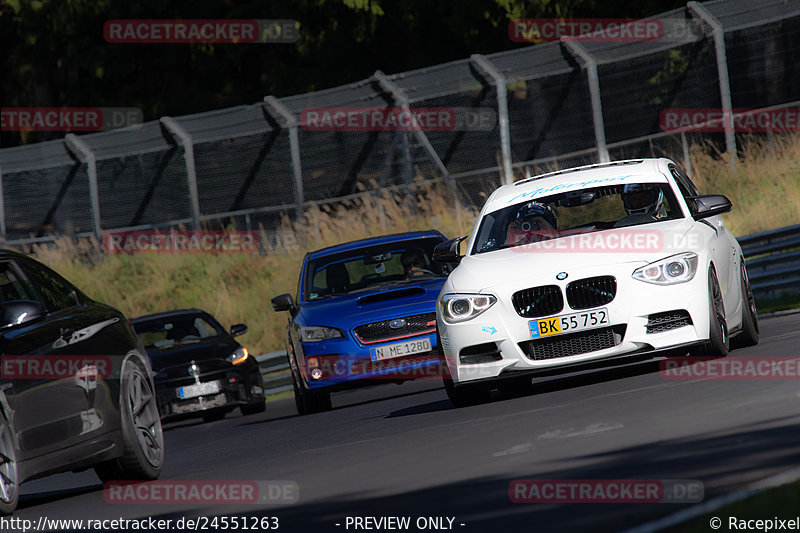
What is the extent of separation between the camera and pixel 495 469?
759 cm

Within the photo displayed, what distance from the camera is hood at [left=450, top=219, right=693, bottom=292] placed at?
1069cm

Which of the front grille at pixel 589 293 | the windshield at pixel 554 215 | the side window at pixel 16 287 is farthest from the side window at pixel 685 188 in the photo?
the side window at pixel 16 287

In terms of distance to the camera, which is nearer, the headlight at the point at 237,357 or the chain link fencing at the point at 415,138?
the headlight at the point at 237,357

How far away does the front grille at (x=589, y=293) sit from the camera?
10547mm

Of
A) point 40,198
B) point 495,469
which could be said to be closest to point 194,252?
point 40,198

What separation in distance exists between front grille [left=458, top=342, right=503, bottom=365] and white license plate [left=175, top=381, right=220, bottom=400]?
23.7ft

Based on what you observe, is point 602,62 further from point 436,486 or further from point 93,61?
point 93,61

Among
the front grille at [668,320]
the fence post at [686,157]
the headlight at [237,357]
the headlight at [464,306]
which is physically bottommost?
the headlight at [237,357]

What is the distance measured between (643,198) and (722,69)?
488 inches

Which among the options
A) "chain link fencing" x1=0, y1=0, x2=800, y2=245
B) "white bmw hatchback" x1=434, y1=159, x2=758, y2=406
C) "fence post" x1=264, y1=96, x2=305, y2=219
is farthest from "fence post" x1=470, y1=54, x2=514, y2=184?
"white bmw hatchback" x1=434, y1=159, x2=758, y2=406

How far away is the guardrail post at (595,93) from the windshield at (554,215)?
11.4m

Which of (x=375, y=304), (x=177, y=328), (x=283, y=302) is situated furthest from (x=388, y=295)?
(x=177, y=328)

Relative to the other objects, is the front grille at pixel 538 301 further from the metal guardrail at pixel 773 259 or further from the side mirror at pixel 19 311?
the metal guardrail at pixel 773 259

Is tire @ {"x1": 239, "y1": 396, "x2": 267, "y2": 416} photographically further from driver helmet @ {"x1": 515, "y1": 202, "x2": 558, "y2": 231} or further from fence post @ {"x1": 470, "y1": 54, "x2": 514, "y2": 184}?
fence post @ {"x1": 470, "y1": 54, "x2": 514, "y2": 184}
